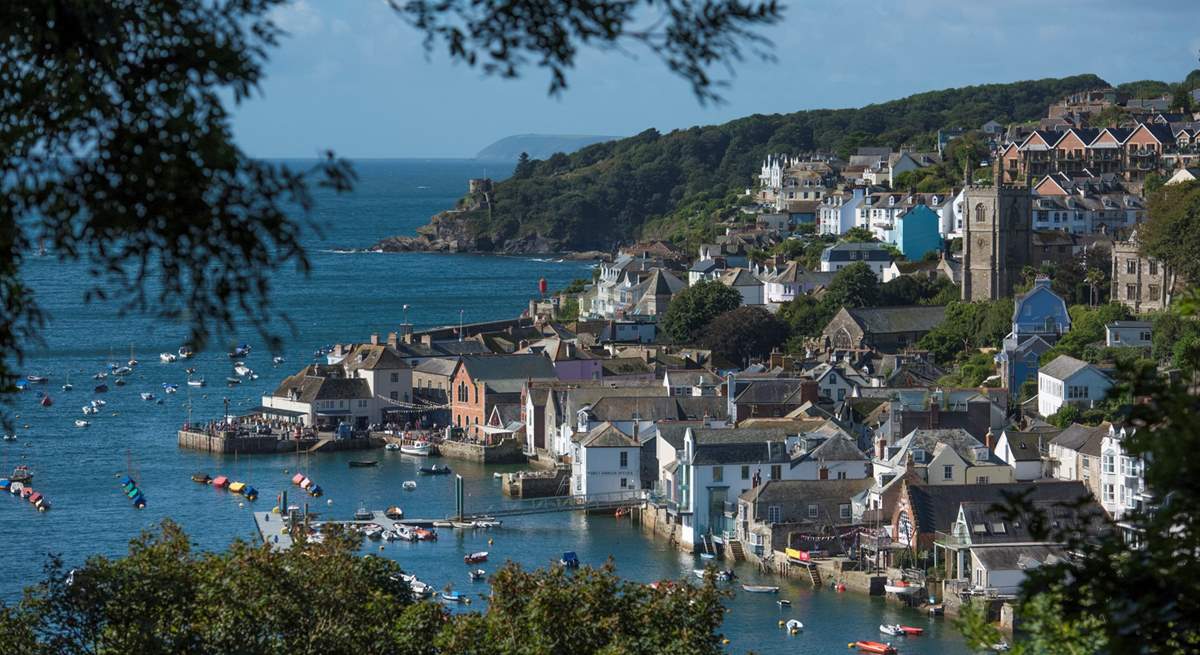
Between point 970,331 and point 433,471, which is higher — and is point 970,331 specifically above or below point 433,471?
above

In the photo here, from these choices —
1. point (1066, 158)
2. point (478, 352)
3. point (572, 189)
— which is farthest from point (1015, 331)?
point (572, 189)

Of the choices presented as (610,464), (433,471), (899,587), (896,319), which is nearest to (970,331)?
(896,319)

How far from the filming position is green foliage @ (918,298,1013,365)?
42844 mm

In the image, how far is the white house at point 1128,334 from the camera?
127ft

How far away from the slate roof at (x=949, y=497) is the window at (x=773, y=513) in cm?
223

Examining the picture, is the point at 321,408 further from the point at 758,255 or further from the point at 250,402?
the point at 758,255

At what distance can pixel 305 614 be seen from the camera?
1319cm

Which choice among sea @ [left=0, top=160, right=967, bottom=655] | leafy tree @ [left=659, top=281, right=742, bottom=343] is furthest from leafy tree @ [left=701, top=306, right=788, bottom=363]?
sea @ [left=0, top=160, right=967, bottom=655]

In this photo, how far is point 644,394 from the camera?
1512 inches

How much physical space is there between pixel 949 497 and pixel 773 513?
2.80 metres

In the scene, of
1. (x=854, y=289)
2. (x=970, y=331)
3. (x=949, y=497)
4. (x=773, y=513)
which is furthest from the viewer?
(x=854, y=289)

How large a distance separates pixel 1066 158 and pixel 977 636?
57006 millimetres

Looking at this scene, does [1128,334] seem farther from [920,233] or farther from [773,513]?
[920,233]

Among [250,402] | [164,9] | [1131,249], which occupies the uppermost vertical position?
[164,9]
